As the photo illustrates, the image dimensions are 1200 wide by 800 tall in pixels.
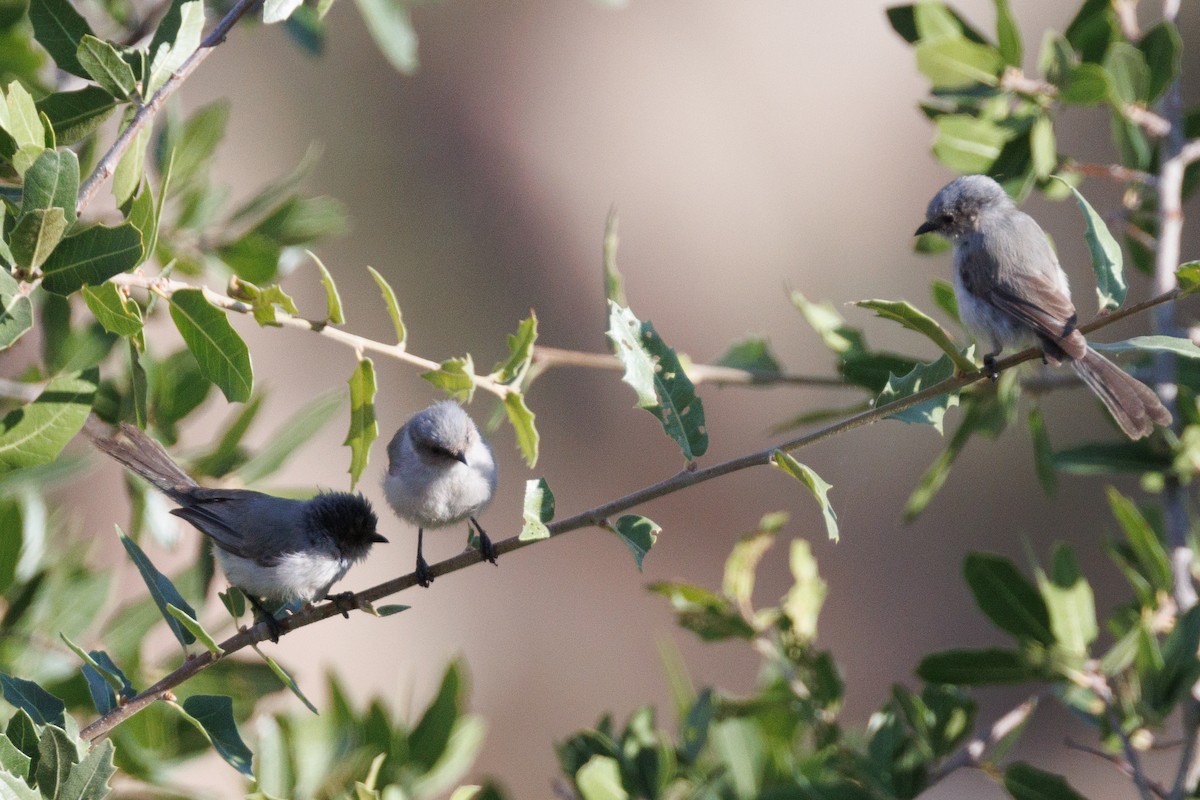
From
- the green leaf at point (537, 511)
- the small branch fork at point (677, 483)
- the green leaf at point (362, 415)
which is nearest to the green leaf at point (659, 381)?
the small branch fork at point (677, 483)

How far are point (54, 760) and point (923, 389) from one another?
1.38 meters

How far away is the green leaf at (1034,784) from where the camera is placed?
91.2 inches

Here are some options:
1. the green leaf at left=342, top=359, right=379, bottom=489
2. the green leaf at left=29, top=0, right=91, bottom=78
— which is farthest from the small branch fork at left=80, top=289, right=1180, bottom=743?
the green leaf at left=29, top=0, right=91, bottom=78

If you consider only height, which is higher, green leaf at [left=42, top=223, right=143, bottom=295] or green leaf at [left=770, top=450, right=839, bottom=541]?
green leaf at [left=42, top=223, right=143, bottom=295]

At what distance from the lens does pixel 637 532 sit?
1.68 meters

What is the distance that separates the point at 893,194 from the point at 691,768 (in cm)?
558

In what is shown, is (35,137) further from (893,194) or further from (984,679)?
(893,194)

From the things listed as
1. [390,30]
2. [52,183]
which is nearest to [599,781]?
[52,183]

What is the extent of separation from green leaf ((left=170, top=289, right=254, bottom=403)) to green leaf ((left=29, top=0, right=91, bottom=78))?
0.48 m

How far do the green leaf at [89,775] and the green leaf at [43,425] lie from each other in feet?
2.00

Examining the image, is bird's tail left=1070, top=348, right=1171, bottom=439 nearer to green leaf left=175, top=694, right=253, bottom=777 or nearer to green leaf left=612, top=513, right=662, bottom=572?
green leaf left=612, top=513, right=662, bottom=572

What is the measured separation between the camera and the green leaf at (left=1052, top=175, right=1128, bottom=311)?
1.81m

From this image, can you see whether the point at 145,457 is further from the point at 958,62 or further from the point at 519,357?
the point at 958,62

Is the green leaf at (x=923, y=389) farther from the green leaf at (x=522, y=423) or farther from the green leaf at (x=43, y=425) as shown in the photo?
the green leaf at (x=43, y=425)
